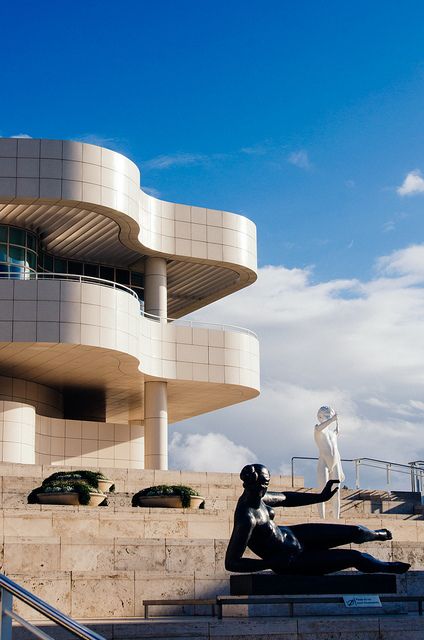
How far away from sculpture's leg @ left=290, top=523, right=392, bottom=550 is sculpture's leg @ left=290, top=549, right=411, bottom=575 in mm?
138

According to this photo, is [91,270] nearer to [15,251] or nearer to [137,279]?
[137,279]

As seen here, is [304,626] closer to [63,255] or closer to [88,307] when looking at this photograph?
[88,307]

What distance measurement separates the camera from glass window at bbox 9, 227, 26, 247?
39594 mm

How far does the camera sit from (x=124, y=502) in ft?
96.7

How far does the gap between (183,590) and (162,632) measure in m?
3.24

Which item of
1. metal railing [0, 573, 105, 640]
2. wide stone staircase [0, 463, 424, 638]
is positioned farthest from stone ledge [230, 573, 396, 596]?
metal railing [0, 573, 105, 640]

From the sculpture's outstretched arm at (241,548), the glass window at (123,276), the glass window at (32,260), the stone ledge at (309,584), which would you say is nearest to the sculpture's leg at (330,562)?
the stone ledge at (309,584)

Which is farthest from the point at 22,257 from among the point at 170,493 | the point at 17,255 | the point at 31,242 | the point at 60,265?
the point at 170,493

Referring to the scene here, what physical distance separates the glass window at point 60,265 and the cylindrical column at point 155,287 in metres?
3.59

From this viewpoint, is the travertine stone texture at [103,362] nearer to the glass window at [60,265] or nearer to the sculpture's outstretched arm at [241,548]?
the glass window at [60,265]

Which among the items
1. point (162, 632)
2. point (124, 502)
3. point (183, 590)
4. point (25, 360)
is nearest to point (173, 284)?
point (25, 360)

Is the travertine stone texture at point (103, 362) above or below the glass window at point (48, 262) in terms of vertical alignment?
below

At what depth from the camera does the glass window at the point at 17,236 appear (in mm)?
39594

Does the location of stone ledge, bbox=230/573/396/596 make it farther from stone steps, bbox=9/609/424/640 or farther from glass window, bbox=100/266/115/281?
glass window, bbox=100/266/115/281
